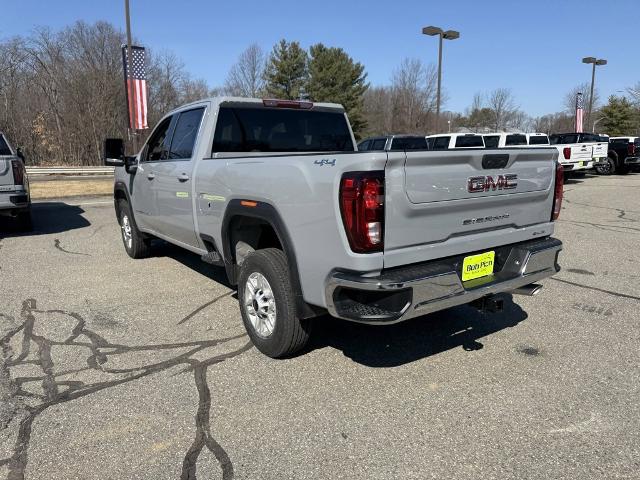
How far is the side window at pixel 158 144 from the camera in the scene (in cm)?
570

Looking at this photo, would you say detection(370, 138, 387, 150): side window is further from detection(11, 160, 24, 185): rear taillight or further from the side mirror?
the side mirror

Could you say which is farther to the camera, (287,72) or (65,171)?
(287,72)

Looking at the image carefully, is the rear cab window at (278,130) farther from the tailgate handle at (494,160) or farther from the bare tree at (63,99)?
the bare tree at (63,99)

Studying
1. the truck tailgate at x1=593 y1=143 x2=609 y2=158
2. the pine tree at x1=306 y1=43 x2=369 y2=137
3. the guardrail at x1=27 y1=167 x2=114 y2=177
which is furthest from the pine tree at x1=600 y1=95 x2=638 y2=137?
the guardrail at x1=27 y1=167 x2=114 y2=177

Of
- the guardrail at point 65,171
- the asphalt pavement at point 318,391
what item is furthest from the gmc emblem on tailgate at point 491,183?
the guardrail at point 65,171

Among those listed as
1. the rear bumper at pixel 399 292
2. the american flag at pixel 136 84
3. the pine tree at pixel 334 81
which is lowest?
the rear bumper at pixel 399 292

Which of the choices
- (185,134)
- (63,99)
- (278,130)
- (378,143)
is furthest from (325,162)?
(63,99)

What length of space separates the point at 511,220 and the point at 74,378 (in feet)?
10.8

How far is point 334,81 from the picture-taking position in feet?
162

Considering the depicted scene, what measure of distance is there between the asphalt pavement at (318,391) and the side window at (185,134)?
1.49 meters

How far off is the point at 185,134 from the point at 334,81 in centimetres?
4661

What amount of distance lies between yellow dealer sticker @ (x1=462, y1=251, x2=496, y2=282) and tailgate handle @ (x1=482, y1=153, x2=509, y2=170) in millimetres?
592

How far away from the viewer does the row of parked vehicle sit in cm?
1617

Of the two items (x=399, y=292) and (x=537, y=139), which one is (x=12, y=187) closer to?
(x=399, y=292)
